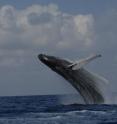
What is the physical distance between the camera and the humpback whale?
5900cm

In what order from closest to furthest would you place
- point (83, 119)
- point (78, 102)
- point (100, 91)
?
point (83, 119) < point (100, 91) < point (78, 102)

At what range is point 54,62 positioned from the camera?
58.9 meters

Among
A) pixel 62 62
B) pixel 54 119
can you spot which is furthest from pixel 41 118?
pixel 62 62

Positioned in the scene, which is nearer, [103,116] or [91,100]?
[103,116]

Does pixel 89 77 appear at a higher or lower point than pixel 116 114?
higher

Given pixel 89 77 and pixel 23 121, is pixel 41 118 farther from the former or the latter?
pixel 89 77

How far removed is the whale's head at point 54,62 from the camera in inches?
2269

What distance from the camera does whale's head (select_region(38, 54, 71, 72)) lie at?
5762cm

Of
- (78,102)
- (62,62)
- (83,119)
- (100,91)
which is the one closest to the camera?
(83,119)

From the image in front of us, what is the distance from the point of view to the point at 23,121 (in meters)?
48.1

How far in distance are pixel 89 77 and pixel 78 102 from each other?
8.09m

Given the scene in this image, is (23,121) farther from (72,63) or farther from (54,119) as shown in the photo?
(72,63)

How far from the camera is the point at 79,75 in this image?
61656 mm

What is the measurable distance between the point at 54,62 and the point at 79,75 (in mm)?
4046
